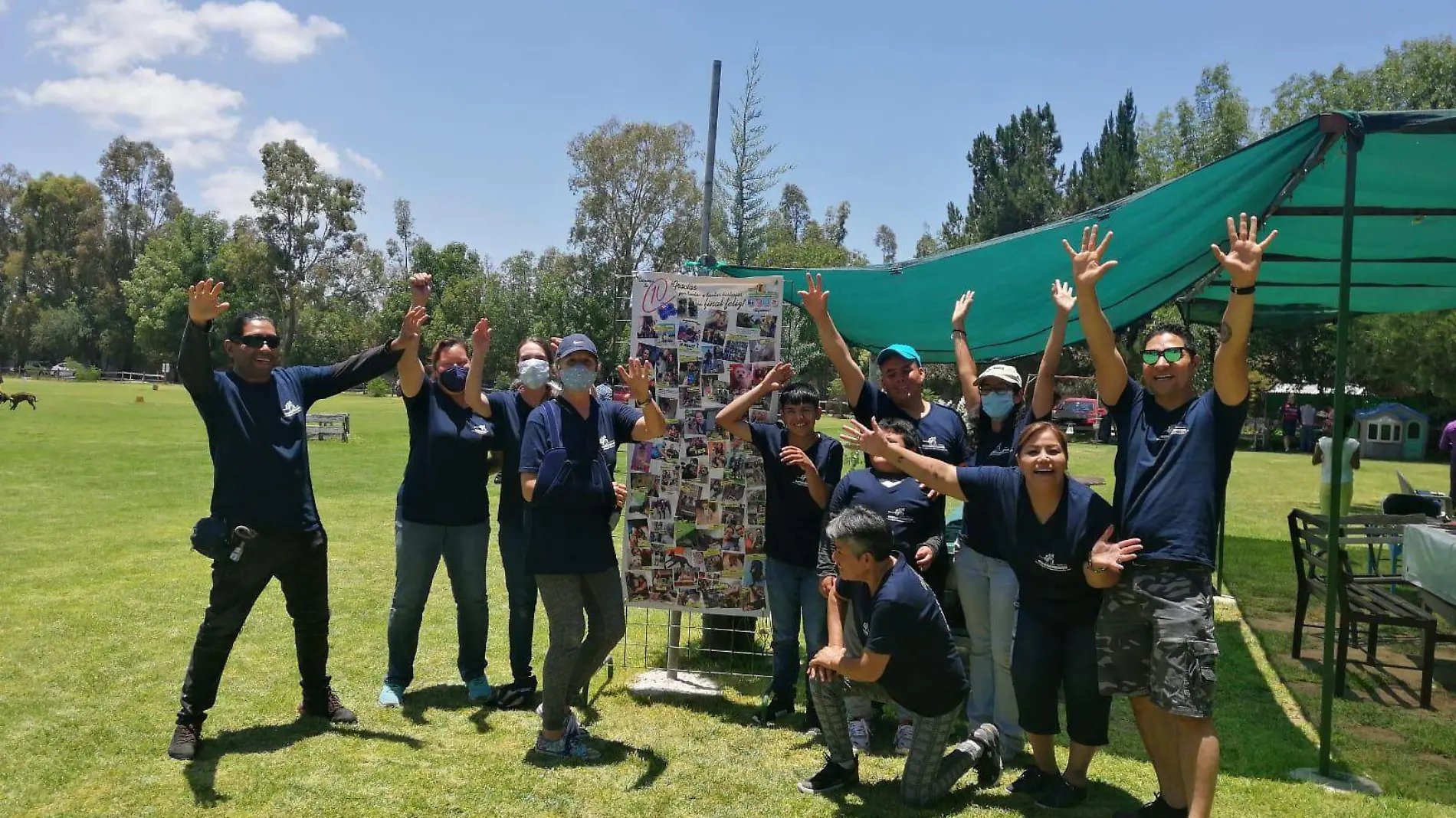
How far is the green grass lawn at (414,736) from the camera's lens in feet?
12.9

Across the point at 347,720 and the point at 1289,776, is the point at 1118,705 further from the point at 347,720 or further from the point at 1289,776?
the point at 347,720

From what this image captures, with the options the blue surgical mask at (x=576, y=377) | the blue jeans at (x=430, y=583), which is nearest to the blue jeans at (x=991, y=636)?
the blue surgical mask at (x=576, y=377)

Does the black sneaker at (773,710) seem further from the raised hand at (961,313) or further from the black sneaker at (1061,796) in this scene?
the raised hand at (961,313)

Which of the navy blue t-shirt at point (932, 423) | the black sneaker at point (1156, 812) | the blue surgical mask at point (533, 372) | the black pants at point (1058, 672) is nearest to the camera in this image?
the black sneaker at point (1156, 812)

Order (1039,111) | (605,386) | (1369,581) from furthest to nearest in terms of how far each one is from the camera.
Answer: (1039,111) < (605,386) < (1369,581)

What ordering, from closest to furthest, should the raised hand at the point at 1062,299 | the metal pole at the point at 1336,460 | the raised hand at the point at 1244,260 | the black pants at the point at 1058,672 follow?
the raised hand at the point at 1244,260 < the black pants at the point at 1058,672 < the raised hand at the point at 1062,299 < the metal pole at the point at 1336,460

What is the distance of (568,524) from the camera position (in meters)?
4.31

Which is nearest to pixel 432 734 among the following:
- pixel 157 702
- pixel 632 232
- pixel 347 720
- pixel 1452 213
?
pixel 347 720

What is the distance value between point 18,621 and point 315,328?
65.1 m

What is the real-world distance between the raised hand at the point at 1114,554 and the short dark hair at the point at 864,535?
80 cm

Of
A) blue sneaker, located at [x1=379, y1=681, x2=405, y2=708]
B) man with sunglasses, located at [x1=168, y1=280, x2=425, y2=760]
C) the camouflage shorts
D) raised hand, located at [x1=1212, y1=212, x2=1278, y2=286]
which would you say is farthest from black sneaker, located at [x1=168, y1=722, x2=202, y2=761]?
raised hand, located at [x1=1212, y1=212, x2=1278, y2=286]

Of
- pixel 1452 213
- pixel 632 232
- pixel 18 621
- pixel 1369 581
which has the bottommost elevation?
pixel 18 621

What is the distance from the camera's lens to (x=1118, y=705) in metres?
5.68

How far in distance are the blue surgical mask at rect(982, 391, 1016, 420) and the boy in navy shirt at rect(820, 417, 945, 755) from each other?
47 centimetres
